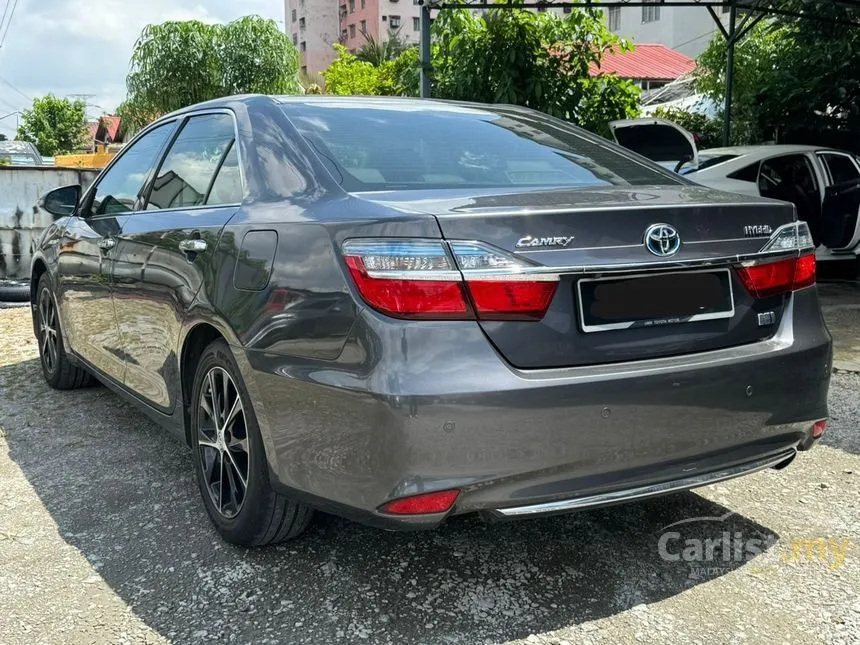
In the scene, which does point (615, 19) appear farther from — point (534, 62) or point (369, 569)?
point (369, 569)

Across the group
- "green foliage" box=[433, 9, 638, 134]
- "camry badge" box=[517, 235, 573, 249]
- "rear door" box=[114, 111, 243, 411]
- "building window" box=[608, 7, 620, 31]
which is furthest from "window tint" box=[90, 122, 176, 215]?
"building window" box=[608, 7, 620, 31]

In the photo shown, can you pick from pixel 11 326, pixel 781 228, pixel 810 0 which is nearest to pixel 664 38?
pixel 810 0

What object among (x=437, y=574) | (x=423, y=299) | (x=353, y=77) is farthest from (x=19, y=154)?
(x=423, y=299)

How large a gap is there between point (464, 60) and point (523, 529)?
8046 millimetres

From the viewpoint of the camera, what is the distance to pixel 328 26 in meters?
79.1

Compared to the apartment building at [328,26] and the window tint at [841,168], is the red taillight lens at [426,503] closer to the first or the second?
the window tint at [841,168]

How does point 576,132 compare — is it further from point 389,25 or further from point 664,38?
point 389,25

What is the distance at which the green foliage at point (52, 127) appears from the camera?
67438 millimetres

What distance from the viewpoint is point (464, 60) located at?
33.5ft

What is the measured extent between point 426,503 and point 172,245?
63.0 inches

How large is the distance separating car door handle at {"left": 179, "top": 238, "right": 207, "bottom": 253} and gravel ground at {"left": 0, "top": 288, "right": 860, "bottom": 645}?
40.9 inches

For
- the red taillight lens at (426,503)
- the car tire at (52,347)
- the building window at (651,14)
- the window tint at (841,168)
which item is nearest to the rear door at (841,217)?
the window tint at (841,168)

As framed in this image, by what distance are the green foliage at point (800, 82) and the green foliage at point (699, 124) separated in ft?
1.57

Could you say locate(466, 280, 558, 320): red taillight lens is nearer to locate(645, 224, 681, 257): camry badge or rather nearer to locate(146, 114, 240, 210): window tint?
locate(645, 224, 681, 257): camry badge
